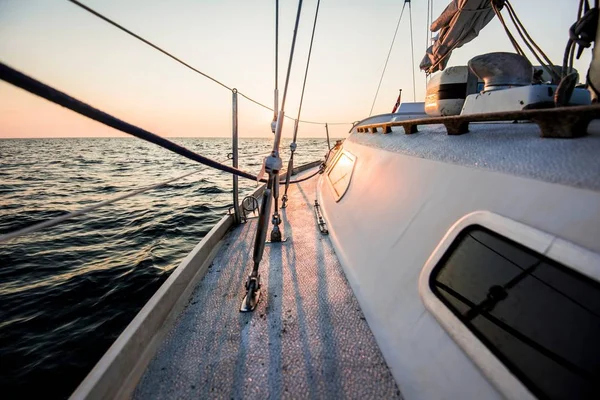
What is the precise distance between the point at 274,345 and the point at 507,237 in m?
1.58

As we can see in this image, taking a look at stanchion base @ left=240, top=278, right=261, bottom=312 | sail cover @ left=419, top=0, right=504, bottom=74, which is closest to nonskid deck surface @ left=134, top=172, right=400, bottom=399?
stanchion base @ left=240, top=278, right=261, bottom=312

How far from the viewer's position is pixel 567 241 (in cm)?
90

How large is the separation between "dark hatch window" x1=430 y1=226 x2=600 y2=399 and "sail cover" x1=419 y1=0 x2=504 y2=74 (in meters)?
4.33

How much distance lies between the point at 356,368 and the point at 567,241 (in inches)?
51.6

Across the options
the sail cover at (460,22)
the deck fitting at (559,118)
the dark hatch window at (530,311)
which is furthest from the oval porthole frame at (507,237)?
the sail cover at (460,22)

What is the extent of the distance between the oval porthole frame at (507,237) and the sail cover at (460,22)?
417 cm

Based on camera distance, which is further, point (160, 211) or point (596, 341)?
point (160, 211)

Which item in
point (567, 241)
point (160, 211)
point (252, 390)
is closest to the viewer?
point (567, 241)

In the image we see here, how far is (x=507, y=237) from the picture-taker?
1103 millimetres

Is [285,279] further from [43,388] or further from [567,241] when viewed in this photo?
[43,388]

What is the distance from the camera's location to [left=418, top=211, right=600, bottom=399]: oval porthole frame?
854 millimetres

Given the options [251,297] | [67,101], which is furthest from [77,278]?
[67,101]

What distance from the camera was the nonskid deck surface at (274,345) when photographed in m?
1.58

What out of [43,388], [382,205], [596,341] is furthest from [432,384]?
[43,388]
